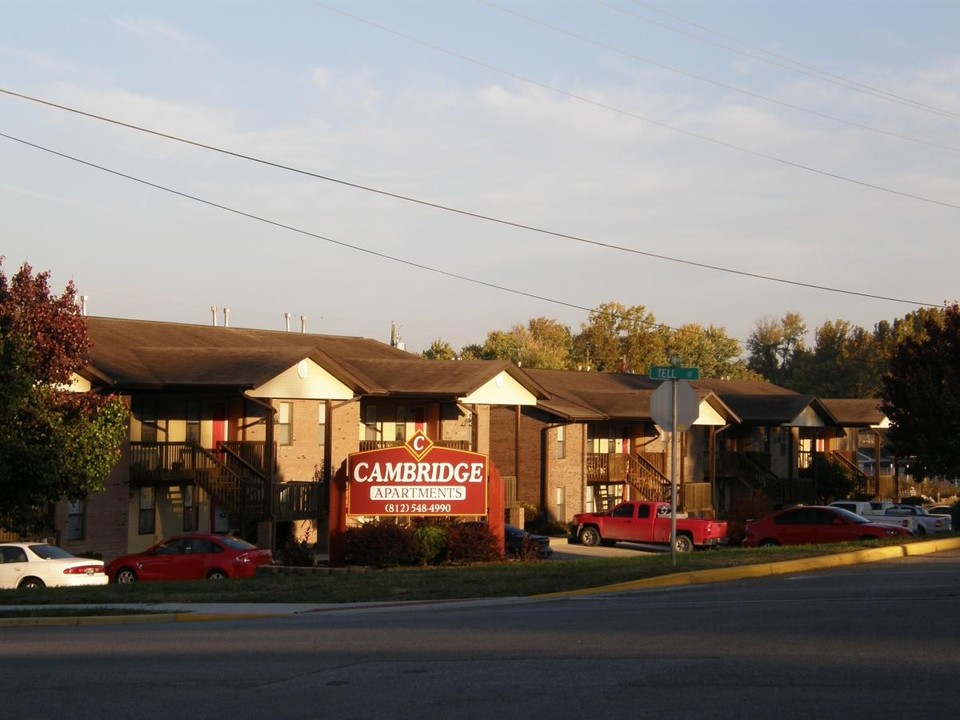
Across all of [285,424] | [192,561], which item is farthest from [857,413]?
[192,561]

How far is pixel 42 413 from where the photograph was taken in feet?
78.3

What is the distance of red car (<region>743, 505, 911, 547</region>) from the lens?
1203 inches

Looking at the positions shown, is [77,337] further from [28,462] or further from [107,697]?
[107,697]

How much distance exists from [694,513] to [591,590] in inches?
1247

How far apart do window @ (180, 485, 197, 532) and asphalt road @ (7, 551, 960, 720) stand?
64.7ft

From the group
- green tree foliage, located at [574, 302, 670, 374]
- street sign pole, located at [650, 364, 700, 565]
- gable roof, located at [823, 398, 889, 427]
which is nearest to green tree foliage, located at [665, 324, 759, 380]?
green tree foliage, located at [574, 302, 670, 374]

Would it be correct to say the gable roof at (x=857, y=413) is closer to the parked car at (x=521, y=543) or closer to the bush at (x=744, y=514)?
the bush at (x=744, y=514)

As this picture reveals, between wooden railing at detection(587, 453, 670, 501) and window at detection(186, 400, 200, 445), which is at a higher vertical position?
window at detection(186, 400, 200, 445)

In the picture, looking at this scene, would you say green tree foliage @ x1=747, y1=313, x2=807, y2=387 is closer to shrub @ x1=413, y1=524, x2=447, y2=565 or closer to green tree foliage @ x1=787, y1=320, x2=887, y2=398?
green tree foliage @ x1=787, y1=320, x2=887, y2=398

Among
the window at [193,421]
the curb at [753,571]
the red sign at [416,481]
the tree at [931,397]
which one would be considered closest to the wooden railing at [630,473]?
the tree at [931,397]

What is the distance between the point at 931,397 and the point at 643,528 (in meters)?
10.6

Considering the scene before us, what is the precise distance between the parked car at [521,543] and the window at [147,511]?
10326mm

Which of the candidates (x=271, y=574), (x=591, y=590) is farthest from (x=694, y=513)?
(x=591, y=590)

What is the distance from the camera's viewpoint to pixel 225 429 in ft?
123
